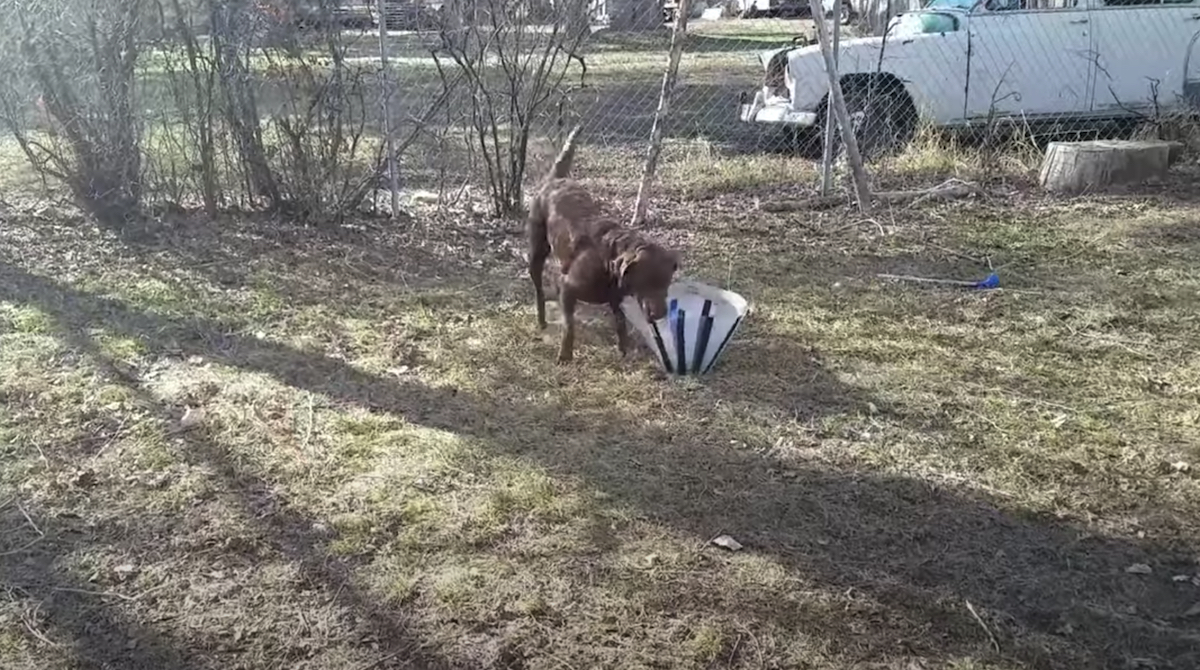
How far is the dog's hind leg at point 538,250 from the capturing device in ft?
16.2

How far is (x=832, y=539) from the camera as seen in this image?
3174mm

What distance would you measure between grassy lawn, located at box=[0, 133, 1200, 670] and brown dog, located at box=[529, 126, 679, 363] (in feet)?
0.85

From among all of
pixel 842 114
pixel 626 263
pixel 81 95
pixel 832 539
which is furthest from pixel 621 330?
pixel 81 95

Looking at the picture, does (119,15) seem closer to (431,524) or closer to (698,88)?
(431,524)

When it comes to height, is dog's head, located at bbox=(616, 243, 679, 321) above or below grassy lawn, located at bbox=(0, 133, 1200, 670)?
above

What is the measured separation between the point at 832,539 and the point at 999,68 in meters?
6.98

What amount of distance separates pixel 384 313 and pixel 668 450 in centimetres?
207

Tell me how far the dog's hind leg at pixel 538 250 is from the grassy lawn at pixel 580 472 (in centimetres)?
13

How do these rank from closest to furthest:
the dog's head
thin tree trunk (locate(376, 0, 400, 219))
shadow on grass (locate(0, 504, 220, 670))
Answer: shadow on grass (locate(0, 504, 220, 670)) < the dog's head < thin tree trunk (locate(376, 0, 400, 219))

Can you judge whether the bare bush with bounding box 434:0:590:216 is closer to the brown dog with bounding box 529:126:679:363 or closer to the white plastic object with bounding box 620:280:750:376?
the brown dog with bounding box 529:126:679:363

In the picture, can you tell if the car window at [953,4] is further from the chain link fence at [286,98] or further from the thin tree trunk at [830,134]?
the thin tree trunk at [830,134]

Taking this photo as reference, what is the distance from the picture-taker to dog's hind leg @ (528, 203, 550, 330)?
16.2 feet

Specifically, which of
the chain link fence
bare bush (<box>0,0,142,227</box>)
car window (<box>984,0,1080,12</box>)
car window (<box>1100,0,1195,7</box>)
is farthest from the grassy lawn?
car window (<box>1100,0,1195,7</box>)

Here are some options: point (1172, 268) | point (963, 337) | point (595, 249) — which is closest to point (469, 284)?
point (595, 249)
